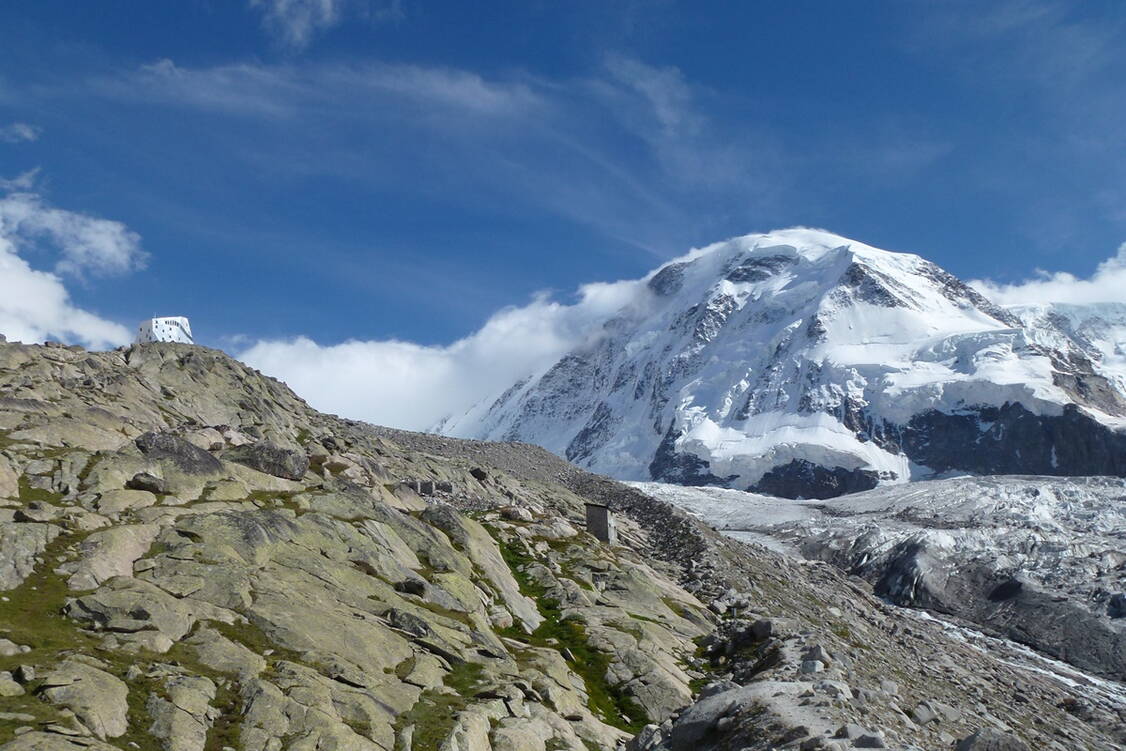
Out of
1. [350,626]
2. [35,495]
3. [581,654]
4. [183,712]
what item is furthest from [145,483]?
[581,654]

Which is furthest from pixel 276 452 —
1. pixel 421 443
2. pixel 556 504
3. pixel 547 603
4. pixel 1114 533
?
pixel 1114 533

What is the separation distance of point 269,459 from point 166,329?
5477 inches

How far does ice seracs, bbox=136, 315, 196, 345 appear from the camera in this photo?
529 feet

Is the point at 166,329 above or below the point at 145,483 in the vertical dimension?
above

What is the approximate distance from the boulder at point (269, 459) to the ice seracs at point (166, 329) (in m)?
125

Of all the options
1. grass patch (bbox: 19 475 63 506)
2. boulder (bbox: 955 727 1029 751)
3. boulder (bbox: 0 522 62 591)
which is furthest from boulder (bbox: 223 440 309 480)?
boulder (bbox: 955 727 1029 751)

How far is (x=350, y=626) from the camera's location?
31625mm

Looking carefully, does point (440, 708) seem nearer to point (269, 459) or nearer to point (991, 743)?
point (991, 743)

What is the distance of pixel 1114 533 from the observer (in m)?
145

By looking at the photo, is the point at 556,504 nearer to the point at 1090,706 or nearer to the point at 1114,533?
the point at 1090,706

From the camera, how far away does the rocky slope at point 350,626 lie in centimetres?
2428

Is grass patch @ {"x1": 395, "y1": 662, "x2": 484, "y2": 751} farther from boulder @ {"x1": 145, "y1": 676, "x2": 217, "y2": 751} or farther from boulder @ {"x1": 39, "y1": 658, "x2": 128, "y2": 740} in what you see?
boulder @ {"x1": 39, "y1": 658, "x2": 128, "y2": 740}

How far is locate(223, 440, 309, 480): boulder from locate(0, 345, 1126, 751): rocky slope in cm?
15

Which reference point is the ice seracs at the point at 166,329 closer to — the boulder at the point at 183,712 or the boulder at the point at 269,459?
the boulder at the point at 269,459
